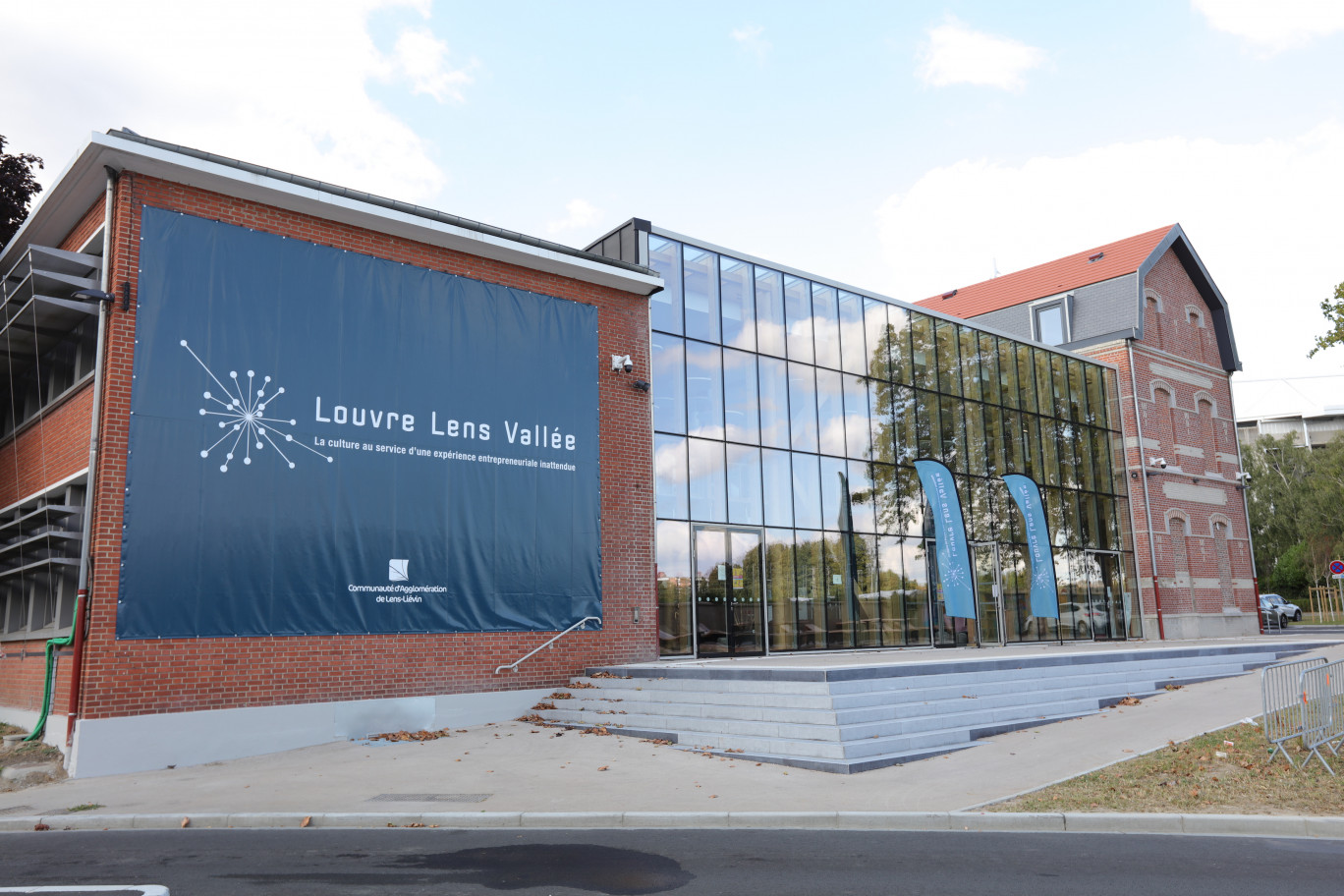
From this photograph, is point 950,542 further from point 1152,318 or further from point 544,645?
point 1152,318

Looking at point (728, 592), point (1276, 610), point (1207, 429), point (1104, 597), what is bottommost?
point (1276, 610)

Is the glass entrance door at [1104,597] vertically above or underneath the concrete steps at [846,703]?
above

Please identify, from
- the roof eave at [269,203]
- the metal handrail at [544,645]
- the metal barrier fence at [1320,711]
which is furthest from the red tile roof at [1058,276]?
the metal barrier fence at [1320,711]

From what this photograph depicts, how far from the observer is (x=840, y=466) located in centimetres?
2148

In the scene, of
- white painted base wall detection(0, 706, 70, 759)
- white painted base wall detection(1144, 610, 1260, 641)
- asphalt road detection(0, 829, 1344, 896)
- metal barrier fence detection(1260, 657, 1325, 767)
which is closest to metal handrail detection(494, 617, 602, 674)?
white painted base wall detection(0, 706, 70, 759)

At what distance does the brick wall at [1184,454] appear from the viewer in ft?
96.2

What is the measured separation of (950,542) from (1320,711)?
37.4 ft

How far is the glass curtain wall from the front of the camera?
18875 millimetres

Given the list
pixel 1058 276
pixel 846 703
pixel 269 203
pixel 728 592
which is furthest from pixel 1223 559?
pixel 269 203

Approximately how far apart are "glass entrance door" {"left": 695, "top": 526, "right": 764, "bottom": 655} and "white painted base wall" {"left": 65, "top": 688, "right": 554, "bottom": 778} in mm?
4592

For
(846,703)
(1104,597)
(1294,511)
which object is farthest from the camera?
(1294,511)

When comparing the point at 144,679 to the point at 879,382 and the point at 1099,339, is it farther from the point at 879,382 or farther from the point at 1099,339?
the point at 1099,339

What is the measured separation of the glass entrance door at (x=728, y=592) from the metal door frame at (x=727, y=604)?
19 millimetres

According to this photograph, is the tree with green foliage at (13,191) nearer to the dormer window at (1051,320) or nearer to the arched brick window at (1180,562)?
the dormer window at (1051,320)
